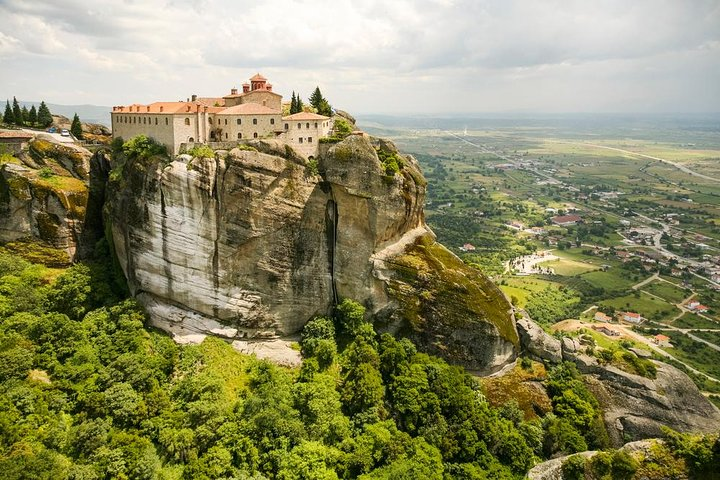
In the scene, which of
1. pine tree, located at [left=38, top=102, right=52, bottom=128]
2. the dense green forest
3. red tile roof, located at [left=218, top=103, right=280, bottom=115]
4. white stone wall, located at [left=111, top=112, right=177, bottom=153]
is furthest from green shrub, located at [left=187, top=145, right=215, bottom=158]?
pine tree, located at [left=38, top=102, right=52, bottom=128]

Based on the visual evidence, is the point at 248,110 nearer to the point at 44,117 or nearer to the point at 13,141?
the point at 13,141

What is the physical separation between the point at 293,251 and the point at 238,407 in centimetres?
1298

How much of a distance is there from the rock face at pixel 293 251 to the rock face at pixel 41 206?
6701 mm

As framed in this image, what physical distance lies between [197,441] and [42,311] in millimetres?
18499

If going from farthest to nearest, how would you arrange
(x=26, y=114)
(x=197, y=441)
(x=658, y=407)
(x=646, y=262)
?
(x=646, y=262) < (x=26, y=114) < (x=658, y=407) < (x=197, y=441)

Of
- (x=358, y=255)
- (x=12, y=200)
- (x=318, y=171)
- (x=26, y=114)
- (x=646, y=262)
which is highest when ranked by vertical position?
(x=26, y=114)

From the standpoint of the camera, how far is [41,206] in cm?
4362

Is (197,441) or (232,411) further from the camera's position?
(232,411)

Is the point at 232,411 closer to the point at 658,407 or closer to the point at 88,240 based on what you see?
the point at 88,240

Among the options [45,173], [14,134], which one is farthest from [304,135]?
[14,134]

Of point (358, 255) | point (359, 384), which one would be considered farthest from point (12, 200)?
point (359, 384)

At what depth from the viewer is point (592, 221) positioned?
149 metres

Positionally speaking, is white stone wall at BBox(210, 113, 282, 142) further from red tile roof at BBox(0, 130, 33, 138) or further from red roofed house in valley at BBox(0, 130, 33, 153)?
red tile roof at BBox(0, 130, 33, 138)

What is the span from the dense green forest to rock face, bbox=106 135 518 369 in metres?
2.21
